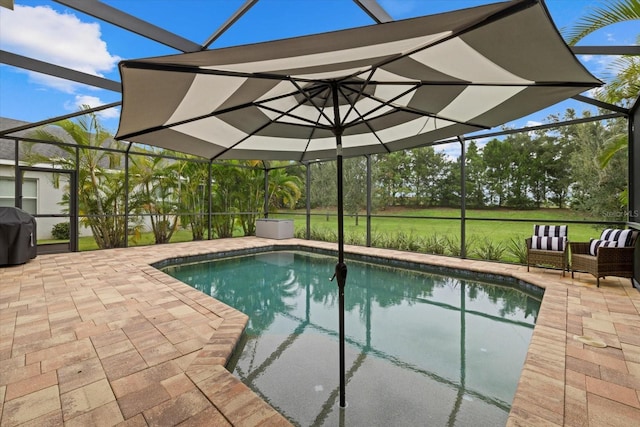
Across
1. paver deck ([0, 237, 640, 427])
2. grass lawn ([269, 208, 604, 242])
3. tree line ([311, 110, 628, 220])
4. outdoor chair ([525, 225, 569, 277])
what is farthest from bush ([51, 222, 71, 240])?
outdoor chair ([525, 225, 569, 277])

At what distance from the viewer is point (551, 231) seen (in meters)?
6.21

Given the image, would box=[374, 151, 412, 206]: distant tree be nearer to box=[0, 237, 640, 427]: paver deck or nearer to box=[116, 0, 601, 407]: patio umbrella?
box=[0, 237, 640, 427]: paver deck

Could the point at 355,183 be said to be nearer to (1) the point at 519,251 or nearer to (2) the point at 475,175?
(2) the point at 475,175

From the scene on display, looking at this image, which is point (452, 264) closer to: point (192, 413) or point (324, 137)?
point (324, 137)

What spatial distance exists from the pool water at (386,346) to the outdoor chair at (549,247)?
0.91 meters

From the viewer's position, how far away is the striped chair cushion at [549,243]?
19.4ft

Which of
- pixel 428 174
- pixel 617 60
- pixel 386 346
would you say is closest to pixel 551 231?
pixel 617 60

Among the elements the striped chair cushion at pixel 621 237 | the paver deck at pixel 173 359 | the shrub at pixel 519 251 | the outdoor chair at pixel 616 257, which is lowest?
the paver deck at pixel 173 359

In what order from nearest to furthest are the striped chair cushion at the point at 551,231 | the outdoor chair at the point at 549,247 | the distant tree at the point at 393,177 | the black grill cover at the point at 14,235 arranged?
the outdoor chair at the point at 549,247, the striped chair cushion at the point at 551,231, the black grill cover at the point at 14,235, the distant tree at the point at 393,177

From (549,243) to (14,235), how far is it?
447 inches

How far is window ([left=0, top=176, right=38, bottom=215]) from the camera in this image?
27.1ft

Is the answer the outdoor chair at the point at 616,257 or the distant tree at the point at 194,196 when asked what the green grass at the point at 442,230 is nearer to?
the distant tree at the point at 194,196

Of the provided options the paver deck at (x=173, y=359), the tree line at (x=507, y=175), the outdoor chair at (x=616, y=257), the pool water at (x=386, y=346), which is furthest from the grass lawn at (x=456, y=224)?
the paver deck at (x=173, y=359)

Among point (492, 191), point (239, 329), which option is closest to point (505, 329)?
point (239, 329)
